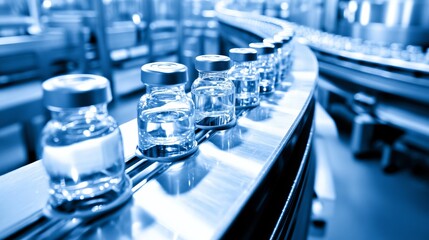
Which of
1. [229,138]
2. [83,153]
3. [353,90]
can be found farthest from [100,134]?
[353,90]

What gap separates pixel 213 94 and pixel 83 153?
0.40 metres

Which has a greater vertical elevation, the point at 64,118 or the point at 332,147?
the point at 64,118

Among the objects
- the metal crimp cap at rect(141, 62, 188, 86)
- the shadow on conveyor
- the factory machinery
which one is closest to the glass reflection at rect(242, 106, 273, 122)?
the metal crimp cap at rect(141, 62, 188, 86)

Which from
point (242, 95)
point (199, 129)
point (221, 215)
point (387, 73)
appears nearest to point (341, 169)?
point (387, 73)

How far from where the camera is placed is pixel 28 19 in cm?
387

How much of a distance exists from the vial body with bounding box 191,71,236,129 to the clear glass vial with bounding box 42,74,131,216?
267mm

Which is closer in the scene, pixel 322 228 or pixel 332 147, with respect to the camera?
pixel 322 228

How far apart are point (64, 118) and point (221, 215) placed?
0.25 metres

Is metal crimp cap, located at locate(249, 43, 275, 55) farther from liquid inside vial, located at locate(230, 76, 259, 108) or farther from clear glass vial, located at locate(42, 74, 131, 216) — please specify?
clear glass vial, located at locate(42, 74, 131, 216)

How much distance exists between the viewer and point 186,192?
0.46 metres

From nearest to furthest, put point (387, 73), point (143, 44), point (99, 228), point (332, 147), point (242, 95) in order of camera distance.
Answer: point (99, 228), point (242, 95), point (387, 73), point (332, 147), point (143, 44)

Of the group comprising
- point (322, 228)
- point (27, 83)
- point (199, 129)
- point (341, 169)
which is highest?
point (199, 129)

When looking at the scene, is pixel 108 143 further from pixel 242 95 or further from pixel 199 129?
pixel 242 95

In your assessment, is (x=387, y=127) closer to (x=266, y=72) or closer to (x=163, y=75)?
(x=266, y=72)
